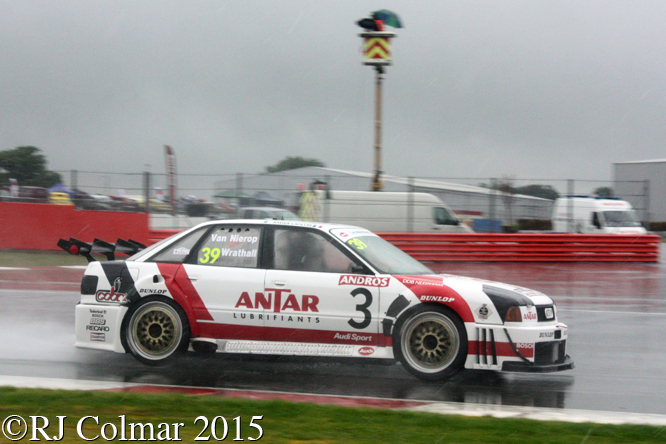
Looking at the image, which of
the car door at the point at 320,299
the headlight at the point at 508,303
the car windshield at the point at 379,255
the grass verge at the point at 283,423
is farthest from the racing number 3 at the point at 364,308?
the grass verge at the point at 283,423

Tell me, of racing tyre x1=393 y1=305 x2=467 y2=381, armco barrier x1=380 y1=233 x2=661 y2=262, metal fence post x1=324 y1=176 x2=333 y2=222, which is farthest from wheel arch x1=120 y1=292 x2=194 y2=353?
metal fence post x1=324 y1=176 x2=333 y2=222

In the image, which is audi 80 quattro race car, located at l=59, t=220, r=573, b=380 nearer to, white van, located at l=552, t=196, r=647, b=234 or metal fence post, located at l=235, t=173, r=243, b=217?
metal fence post, located at l=235, t=173, r=243, b=217

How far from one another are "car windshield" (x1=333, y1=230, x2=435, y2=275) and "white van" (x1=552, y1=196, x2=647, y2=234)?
16.5m

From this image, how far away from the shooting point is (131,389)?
5.54 metres

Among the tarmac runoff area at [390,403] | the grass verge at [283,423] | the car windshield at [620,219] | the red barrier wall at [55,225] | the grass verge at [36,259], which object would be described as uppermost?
the car windshield at [620,219]

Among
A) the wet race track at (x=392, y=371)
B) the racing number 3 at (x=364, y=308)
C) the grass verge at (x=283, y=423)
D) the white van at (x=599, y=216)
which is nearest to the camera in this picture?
the grass verge at (x=283, y=423)

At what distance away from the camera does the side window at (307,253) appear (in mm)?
6164

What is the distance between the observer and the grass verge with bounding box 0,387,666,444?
4230mm

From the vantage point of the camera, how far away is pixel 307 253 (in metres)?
6.28

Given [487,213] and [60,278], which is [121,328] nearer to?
[60,278]

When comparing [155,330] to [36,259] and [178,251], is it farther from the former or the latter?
[36,259]

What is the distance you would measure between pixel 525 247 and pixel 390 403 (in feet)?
48.3

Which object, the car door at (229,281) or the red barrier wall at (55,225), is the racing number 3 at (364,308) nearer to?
the car door at (229,281)

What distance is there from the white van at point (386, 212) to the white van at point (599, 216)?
15.1ft
